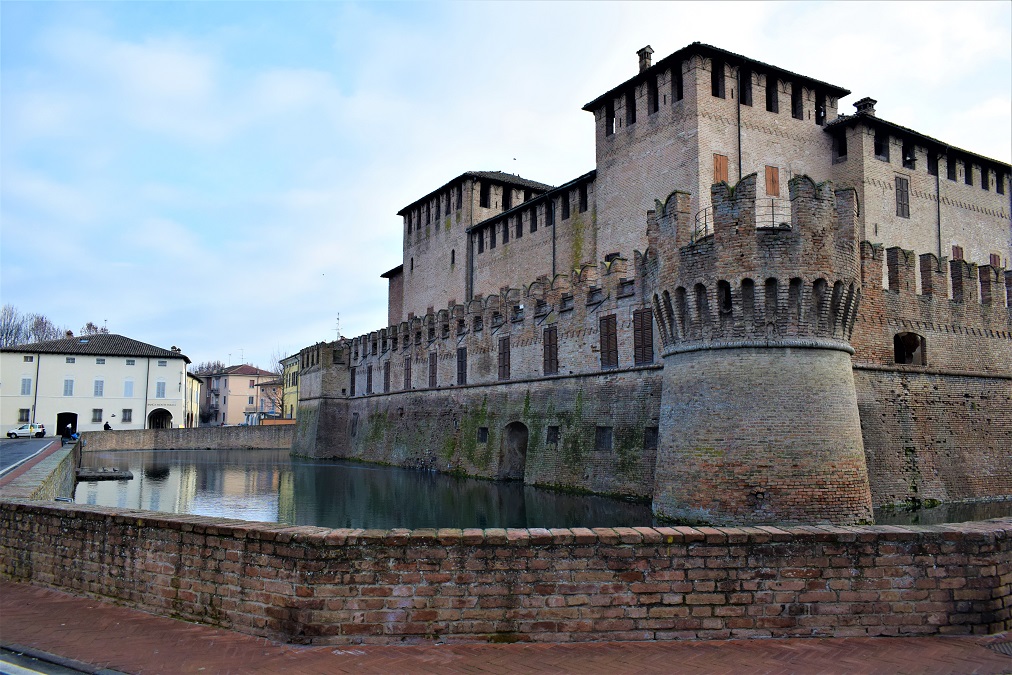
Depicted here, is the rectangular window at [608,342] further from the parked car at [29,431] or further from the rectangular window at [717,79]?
the parked car at [29,431]

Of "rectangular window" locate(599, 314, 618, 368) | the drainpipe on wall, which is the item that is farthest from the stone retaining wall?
"rectangular window" locate(599, 314, 618, 368)

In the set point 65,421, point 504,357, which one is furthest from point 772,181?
point 65,421

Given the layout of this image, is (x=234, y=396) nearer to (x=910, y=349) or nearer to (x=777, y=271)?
(x=910, y=349)

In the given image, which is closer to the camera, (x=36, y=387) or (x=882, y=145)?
(x=882, y=145)

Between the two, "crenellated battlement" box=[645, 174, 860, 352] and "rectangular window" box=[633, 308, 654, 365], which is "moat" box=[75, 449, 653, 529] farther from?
"crenellated battlement" box=[645, 174, 860, 352]

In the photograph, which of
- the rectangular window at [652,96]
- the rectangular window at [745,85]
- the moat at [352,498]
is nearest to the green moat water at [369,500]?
the moat at [352,498]

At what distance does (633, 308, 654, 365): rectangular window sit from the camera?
73.7 ft

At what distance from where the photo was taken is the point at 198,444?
57250 millimetres

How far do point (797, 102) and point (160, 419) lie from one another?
2323 inches

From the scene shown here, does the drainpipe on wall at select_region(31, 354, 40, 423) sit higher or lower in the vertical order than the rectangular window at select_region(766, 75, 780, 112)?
lower

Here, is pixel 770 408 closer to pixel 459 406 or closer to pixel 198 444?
Answer: pixel 459 406

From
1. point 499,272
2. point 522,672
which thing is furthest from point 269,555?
point 499,272

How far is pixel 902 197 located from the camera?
29578mm

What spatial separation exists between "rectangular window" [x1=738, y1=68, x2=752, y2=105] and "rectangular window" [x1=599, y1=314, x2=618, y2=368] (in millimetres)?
10533
